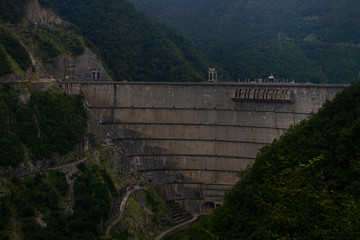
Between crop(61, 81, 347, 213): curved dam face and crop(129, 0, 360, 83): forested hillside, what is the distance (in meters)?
31.7

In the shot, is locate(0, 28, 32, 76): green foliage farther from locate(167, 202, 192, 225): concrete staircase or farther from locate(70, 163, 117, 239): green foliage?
locate(167, 202, 192, 225): concrete staircase

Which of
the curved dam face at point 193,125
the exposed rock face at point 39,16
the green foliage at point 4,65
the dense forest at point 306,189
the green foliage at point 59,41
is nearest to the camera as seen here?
the dense forest at point 306,189

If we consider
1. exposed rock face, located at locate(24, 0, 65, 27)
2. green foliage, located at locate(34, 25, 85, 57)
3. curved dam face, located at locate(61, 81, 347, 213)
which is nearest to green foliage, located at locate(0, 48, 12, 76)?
curved dam face, located at locate(61, 81, 347, 213)

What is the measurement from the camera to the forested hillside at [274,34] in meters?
98.9

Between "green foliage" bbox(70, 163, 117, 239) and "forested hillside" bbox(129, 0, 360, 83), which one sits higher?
"forested hillside" bbox(129, 0, 360, 83)

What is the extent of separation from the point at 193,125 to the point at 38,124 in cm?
1830

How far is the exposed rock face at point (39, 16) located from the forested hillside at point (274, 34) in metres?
32.8

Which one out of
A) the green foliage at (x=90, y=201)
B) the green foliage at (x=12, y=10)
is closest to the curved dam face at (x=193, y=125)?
the green foliage at (x=90, y=201)

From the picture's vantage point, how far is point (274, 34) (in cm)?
12019

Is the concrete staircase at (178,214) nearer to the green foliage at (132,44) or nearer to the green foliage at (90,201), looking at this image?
the green foliage at (90,201)

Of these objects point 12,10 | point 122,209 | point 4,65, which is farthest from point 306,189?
point 12,10

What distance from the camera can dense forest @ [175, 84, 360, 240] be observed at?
19.4 meters

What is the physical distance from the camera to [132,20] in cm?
9338

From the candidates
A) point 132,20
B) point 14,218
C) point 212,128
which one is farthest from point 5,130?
point 132,20
